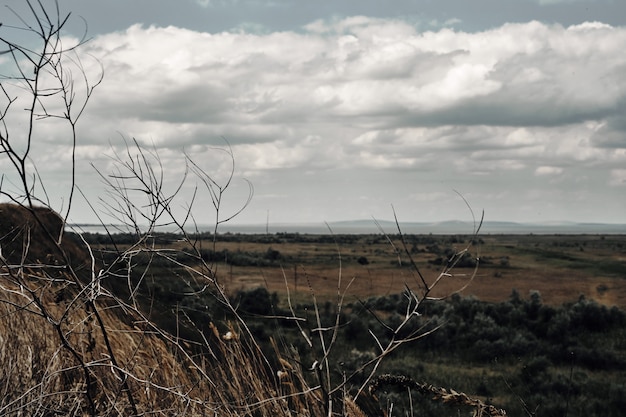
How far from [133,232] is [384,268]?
43940 millimetres

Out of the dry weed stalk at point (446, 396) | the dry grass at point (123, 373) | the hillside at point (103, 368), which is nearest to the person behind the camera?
the dry weed stalk at point (446, 396)

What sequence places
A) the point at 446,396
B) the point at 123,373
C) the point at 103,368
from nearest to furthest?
the point at 446,396
the point at 123,373
the point at 103,368

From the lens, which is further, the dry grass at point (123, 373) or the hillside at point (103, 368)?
the dry grass at point (123, 373)

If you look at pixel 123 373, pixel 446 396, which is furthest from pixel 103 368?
pixel 446 396

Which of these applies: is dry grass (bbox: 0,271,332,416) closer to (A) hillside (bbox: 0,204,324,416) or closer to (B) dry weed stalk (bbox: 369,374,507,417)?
(A) hillside (bbox: 0,204,324,416)

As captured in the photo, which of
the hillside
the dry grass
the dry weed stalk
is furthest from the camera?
the dry grass

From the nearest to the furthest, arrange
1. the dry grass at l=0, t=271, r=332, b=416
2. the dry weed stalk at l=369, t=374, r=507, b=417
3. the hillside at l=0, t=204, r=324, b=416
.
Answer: the dry weed stalk at l=369, t=374, r=507, b=417, the hillside at l=0, t=204, r=324, b=416, the dry grass at l=0, t=271, r=332, b=416

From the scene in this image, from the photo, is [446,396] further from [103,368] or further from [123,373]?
[103,368]

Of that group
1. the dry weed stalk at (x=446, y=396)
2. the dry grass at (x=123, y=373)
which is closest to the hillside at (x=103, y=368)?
the dry grass at (x=123, y=373)

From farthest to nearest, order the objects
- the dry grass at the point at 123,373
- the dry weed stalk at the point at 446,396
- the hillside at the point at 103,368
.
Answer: the dry grass at the point at 123,373, the hillside at the point at 103,368, the dry weed stalk at the point at 446,396

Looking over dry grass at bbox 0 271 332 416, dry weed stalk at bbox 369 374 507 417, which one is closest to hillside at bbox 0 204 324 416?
dry grass at bbox 0 271 332 416

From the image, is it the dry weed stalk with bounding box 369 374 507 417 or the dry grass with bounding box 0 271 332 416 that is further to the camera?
the dry grass with bounding box 0 271 332 416

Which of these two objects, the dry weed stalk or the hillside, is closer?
the dry weed stalk

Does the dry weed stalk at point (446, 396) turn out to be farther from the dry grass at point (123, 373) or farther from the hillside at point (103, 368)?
the hillside at point (103, 368)
